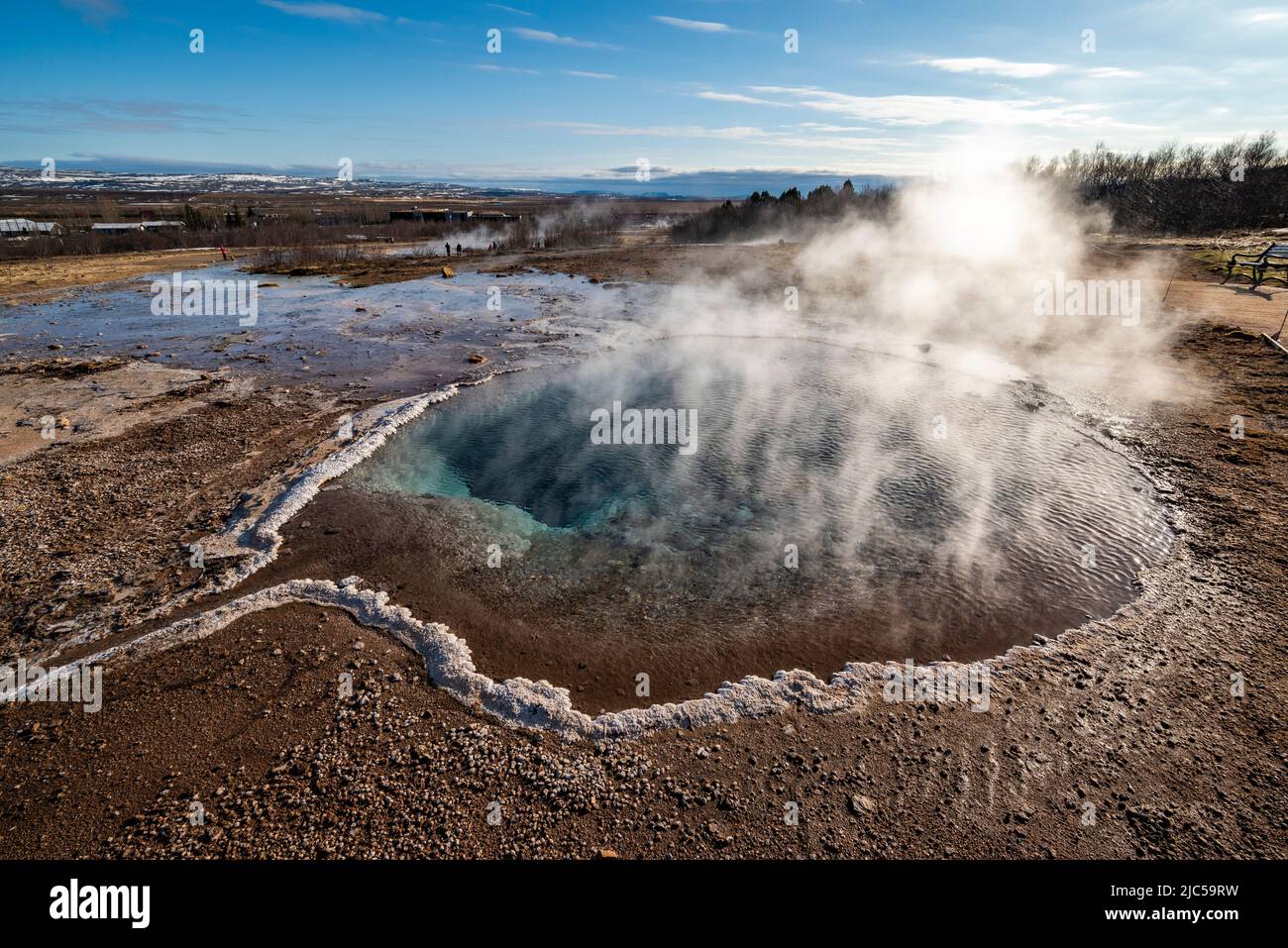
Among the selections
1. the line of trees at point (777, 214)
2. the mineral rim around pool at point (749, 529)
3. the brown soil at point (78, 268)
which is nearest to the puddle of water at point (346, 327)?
the brown soil at point (78, 268)

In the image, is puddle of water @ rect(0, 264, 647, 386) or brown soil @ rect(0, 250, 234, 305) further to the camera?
brown soil @ rect(0, 250, 234, 305)

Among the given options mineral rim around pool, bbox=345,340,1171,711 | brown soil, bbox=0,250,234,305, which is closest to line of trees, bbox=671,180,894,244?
brown soil, bbox=0,250,234,305

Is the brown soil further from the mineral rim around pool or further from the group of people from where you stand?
the mineral rim around pool

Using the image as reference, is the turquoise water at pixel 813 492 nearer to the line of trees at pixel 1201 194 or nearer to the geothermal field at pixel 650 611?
the geothermal field at pixel 650 611
